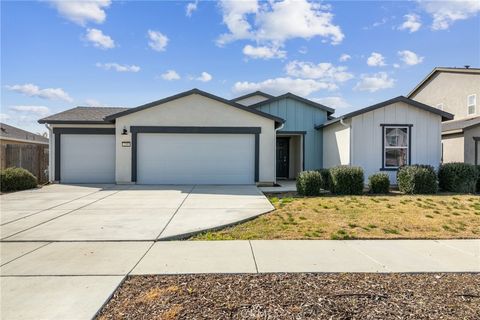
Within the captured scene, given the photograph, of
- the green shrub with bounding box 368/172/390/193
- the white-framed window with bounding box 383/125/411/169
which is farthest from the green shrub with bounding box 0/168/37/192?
the white-framed window with bounding box 383/125/411/169

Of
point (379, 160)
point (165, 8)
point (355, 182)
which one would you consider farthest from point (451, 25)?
point (165, 8)

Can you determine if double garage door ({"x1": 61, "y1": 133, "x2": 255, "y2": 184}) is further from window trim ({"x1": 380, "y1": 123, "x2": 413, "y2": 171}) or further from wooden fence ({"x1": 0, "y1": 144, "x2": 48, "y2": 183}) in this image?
window trim ({"x1": 380, "y1": 123, "x2": 413, "y2": 171})

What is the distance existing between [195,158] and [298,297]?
10.8m

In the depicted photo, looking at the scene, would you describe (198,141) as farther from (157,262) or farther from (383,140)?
(157,262)

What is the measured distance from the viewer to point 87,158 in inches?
563

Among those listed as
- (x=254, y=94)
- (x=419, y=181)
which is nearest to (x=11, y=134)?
(x=254, y=94)

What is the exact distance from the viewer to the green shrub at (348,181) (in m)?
11.1

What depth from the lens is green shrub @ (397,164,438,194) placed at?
11258mm

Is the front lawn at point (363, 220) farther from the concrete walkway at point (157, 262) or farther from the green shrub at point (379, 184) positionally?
the green shrub at point (379, 184)

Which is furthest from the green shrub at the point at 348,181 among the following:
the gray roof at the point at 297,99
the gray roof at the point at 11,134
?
the gray roof at the point at 11,134

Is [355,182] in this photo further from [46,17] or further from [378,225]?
[46,17]

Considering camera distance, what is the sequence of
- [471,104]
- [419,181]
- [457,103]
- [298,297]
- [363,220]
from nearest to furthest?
[298,297] < [363,220] < [419,181] < [471,104] < [457,103]

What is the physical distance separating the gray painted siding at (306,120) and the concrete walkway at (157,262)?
10786 mm

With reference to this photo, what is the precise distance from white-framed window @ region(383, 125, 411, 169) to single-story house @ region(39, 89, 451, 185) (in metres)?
0.04
